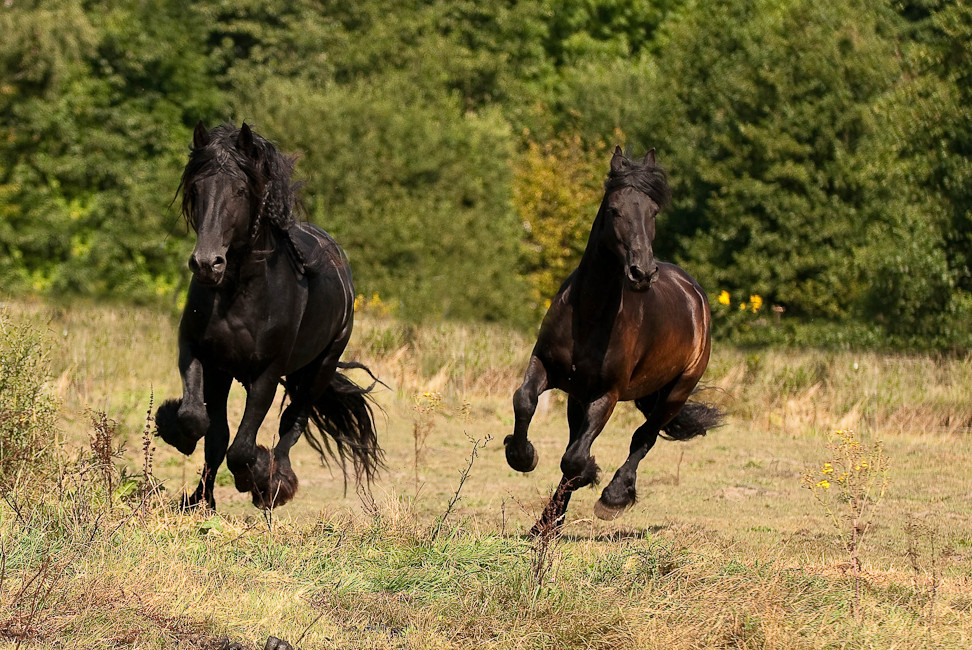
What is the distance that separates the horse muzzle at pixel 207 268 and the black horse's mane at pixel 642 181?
2.27 meters

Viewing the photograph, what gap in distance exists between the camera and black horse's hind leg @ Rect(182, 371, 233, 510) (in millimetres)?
7352

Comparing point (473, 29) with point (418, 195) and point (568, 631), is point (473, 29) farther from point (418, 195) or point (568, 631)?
point (568, 631)

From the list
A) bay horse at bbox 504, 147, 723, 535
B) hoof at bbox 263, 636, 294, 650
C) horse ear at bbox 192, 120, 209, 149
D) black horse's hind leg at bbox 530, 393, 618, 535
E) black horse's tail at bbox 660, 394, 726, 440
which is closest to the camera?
hoof at bbox 263, 636, 294, 650

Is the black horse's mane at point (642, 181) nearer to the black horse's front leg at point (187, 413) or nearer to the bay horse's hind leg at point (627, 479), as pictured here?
the bay horse's hind leg at point (627, 479)

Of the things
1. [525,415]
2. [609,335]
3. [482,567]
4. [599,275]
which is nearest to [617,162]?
[599,275]

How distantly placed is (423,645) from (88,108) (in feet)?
119

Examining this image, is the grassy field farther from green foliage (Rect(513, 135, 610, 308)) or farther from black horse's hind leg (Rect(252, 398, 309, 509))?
green foliage (Rect(513, 135, 610, 308))

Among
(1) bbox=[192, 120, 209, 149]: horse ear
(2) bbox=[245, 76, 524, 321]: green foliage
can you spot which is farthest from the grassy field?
(2) bbox=[245, 76, 524, 321]: green foliage

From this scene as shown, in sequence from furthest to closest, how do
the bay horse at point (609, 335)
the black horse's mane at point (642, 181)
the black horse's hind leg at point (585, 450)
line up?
the black horse's hind leg at point (585, 450)
the black horse's mane at point (642, 181)
the bay horse at point (609, 335)

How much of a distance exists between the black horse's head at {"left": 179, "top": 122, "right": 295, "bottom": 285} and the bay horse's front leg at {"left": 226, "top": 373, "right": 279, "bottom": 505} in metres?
0.82

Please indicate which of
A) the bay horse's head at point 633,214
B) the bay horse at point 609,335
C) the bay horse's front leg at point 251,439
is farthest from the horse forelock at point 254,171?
the bay horse's head at point 633,214

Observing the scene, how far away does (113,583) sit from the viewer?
5277 millimetres

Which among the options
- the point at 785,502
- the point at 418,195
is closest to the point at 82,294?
the point at 418,195

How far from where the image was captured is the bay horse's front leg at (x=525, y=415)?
749cm
